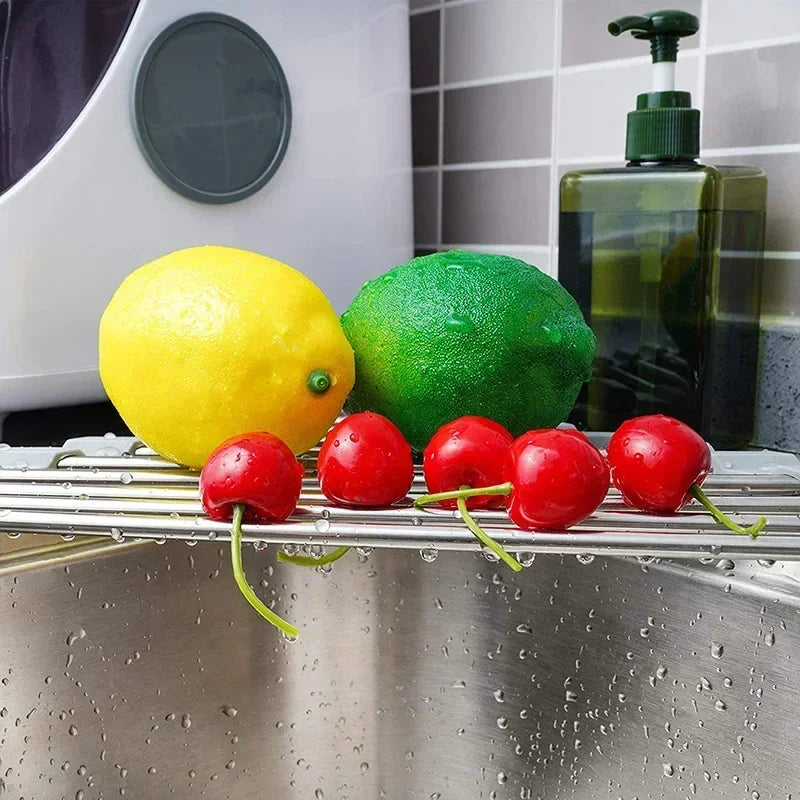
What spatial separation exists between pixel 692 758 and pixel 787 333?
32cm

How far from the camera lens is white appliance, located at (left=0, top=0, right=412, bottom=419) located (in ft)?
2.30

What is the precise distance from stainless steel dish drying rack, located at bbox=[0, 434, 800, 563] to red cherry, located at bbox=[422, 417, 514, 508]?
1 cm

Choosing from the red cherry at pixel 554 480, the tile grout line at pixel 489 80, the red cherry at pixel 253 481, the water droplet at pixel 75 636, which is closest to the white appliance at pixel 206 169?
the tile grout line at pixel 489 80

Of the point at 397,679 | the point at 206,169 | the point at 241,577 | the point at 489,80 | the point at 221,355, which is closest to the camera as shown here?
the point at 241,577

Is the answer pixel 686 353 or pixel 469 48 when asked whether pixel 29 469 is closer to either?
pixel 686 353

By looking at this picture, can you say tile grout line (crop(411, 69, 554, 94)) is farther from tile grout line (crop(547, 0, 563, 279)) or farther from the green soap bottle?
the green soap bottle

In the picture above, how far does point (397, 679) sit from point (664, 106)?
42 cm

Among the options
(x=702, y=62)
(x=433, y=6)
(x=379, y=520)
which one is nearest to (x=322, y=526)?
(x=379, y=520)

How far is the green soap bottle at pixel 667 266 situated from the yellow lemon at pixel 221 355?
0.23m

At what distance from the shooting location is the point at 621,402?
71cm

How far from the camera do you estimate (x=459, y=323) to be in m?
0.56

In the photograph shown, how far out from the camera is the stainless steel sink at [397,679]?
21.1 inches

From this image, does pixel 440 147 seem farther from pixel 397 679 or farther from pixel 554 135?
pixel 397 679

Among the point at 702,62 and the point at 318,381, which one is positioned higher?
the point at 702,62
